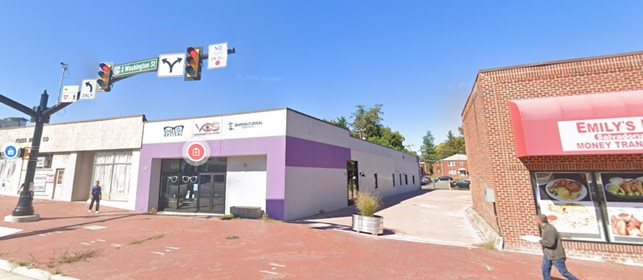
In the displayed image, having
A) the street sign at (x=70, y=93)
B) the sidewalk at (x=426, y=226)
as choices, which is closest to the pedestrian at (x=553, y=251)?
the sidewalk at (x=426, y=226)

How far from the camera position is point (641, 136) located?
6883 mm

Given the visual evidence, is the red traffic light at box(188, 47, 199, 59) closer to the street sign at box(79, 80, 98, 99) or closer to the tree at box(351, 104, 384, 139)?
the street sign at box(79, 80, 98, 99)

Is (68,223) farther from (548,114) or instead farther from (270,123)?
(548,114)

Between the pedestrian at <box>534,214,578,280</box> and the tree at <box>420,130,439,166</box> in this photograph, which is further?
the tree at <box>420,130,439,166</box>

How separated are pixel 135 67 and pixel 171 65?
211cm

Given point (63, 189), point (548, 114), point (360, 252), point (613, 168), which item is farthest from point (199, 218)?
point (613, 168)

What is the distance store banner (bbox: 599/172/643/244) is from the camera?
7445 millimetres

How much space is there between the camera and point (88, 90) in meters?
11.4

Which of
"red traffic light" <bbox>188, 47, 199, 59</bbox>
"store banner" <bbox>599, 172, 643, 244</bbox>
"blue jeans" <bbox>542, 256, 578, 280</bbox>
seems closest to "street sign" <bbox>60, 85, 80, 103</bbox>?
"red traffic light" <bbox>188, 47, 199, 59</bbox>

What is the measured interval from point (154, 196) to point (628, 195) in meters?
21.8

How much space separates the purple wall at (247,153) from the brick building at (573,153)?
31.0 ft

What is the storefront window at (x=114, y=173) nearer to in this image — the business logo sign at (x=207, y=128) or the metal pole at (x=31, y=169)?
the metal pole at (x=31, y=169)

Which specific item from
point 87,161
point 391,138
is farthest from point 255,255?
point 391,138

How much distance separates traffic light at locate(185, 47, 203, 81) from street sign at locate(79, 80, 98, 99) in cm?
543
